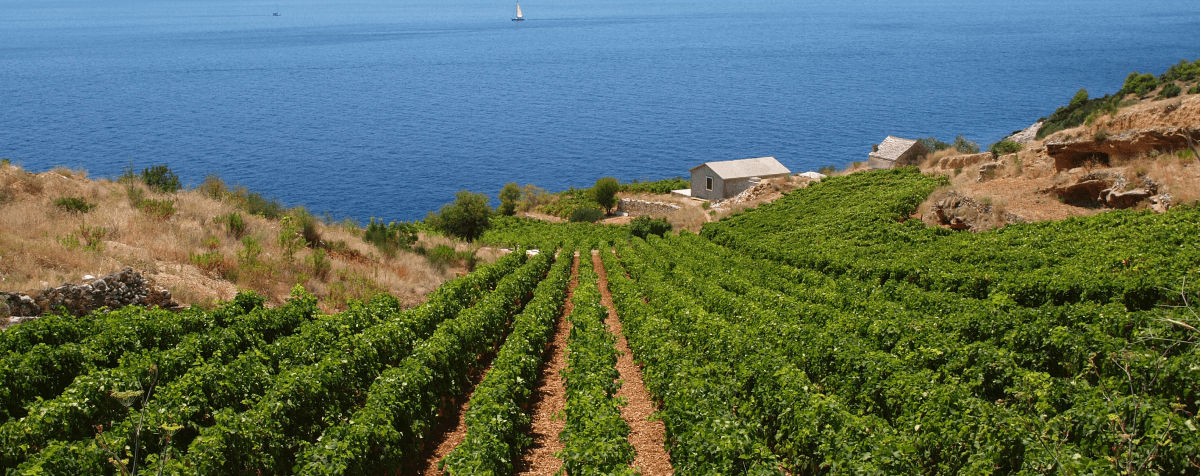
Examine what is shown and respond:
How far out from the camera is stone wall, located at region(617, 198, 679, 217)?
62.1 metres

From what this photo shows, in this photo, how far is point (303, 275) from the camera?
19.6 meters

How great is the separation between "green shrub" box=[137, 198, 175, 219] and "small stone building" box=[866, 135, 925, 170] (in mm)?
49594

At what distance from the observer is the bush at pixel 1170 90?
60781 millimetres

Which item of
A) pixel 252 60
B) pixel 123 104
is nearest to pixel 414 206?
pixel 123 104

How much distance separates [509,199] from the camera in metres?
73.5

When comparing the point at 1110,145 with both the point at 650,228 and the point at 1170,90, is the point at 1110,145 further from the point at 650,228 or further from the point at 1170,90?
the point at 1170,90

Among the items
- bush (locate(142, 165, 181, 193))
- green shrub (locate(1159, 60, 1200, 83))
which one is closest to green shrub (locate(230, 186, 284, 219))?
bush (locate(142, 165, 181, 193))

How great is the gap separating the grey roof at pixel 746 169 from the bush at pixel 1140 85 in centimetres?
4012

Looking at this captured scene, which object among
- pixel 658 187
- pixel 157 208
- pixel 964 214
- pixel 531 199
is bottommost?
pixel 531 199

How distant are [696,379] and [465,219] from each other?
41.3 metres

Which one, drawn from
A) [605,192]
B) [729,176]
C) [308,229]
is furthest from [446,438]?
[605,192]

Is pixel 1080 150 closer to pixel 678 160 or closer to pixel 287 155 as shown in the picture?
pixel 678 160

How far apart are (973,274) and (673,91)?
142189 millimetres

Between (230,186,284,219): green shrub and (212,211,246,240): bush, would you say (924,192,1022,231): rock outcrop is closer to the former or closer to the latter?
(212,211,246,240): bush
